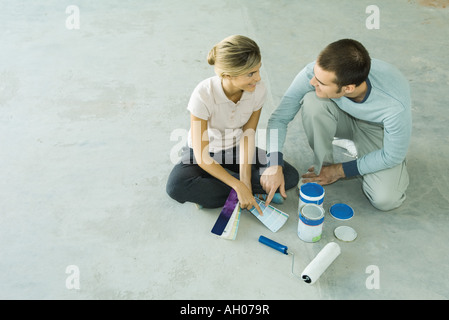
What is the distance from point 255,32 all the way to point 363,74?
2119 millimetres

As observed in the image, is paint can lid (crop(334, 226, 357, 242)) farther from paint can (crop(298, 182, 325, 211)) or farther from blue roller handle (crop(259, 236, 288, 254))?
blue roller handle (crop(259, 236, 288, 254))

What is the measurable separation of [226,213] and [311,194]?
418 millimetres

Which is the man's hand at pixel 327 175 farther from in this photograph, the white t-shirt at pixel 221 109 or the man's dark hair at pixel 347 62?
the man's dark hair at pixel 347 62

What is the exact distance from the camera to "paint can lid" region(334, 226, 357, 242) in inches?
82.5

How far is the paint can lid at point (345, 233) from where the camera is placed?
82.5 inches

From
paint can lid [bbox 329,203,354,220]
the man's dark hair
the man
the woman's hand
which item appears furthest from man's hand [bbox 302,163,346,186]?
the man's dark hair

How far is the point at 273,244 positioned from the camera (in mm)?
2047

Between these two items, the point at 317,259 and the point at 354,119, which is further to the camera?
the point at 354,119

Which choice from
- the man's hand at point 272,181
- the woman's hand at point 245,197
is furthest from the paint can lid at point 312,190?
the woman's hand at point 245,197

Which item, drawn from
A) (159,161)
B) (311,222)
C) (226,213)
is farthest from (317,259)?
(159,161)

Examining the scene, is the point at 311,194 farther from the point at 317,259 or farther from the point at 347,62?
the point at 347,62

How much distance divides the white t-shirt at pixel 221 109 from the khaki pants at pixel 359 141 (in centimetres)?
29

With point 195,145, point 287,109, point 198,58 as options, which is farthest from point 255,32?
point 195,145

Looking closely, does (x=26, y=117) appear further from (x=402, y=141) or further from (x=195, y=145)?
(x=402, y=141)
